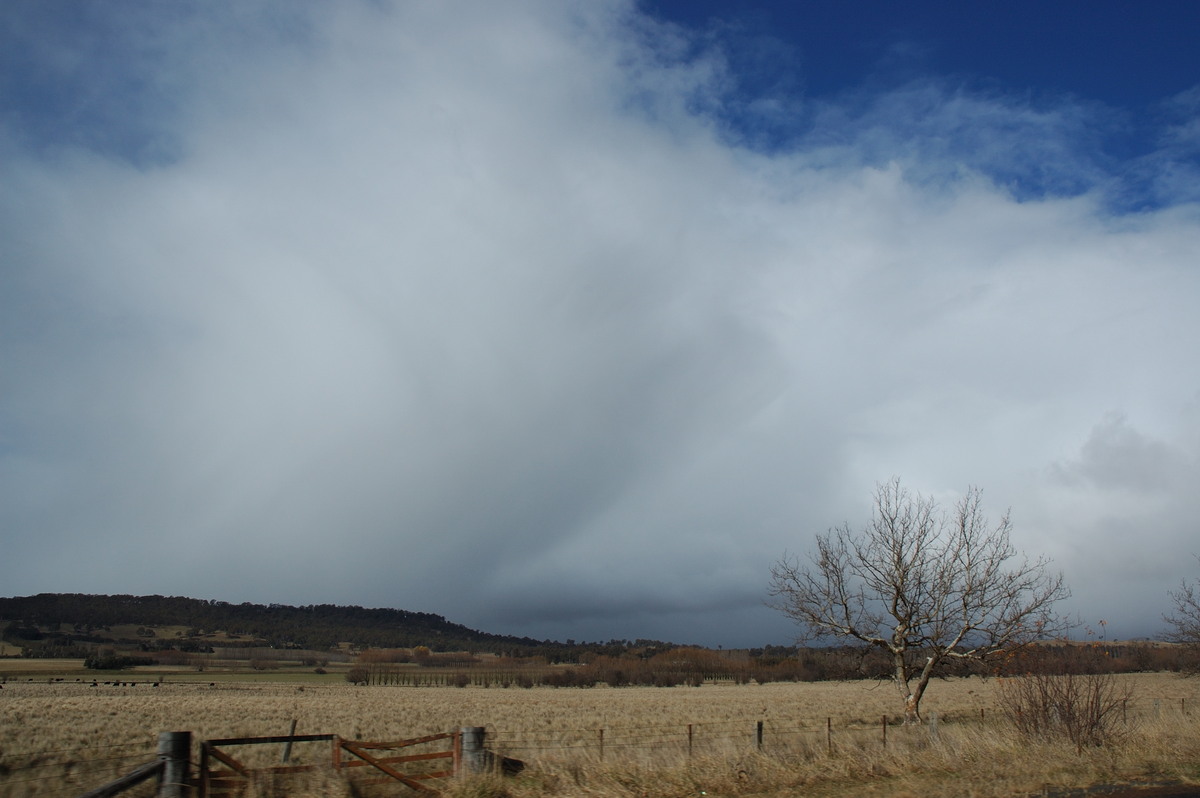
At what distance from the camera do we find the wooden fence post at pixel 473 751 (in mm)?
13375

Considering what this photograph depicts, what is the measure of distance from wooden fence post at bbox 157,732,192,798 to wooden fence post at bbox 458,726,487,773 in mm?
4334

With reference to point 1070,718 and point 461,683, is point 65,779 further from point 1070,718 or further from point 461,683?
point 461,683

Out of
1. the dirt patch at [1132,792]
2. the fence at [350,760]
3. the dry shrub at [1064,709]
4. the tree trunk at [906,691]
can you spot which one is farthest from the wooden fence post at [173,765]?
the tree trunk at [906,691]

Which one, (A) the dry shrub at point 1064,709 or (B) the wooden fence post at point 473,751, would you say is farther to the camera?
(A) the dry shrub at point 1064,709

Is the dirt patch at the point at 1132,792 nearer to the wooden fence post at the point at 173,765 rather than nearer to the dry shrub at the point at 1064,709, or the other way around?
the dry shrub at the point at 1064,709

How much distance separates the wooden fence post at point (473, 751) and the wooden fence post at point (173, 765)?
4334 millimetres

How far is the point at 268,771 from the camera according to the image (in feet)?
38.0

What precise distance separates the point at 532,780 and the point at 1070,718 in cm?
1276

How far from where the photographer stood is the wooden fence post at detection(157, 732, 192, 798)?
35.0 ft

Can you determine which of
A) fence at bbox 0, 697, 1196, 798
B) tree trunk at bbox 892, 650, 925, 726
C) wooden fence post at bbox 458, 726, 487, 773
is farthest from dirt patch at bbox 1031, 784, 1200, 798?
wooden fence post at bbox 458, 726, 487, 773

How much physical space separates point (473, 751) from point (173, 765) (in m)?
4.75

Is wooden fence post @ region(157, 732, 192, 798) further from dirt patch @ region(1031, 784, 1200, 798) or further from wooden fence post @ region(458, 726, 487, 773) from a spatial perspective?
dirt patch @ region(1031, 784, 1200, 798)

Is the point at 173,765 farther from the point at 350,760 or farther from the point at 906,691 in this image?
the point at 906,691

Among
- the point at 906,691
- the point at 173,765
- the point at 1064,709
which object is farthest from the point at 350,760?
the point at 906,691
